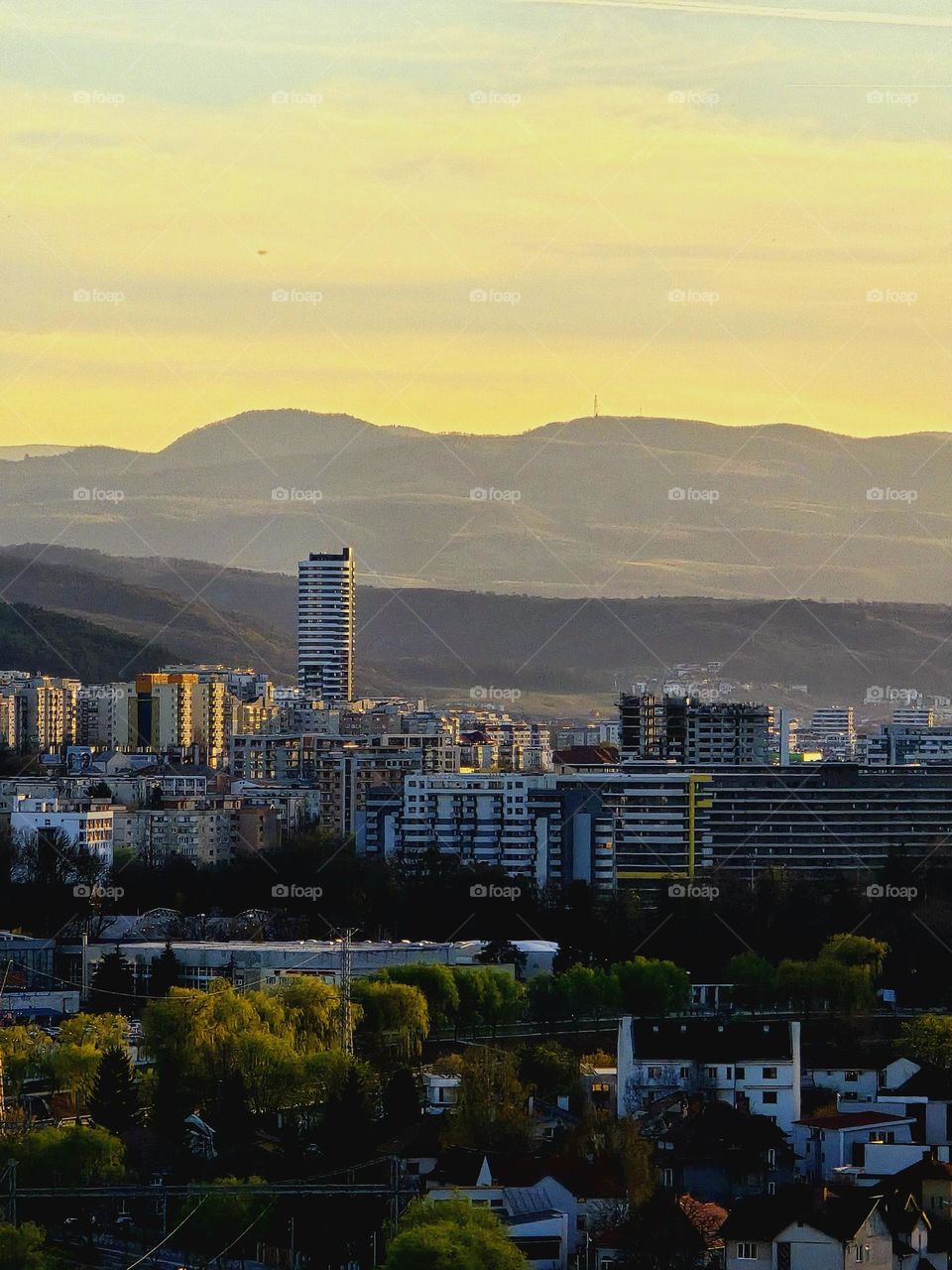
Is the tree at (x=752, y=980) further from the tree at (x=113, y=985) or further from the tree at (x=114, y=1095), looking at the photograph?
the tree at (x=114, y=1095)

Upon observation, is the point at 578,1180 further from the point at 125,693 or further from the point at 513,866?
the point at 125,693

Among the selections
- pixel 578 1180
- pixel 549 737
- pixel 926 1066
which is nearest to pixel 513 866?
pixel 926 1066

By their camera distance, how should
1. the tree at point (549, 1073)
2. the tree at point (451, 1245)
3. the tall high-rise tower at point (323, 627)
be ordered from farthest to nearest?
the tall high-rise tower at point (323, 627), the tree at point (549, 1073), the tree at point (451, 1245)

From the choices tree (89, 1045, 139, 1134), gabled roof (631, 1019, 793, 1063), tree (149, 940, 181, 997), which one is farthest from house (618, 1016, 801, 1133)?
tree (149, 940, 181, 997)

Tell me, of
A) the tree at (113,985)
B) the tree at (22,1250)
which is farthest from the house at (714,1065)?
the tree at (113,985)

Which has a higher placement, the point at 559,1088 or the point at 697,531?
the point at 697,531

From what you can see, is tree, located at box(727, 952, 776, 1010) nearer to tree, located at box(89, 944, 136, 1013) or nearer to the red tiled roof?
tree, located at box(89, 944, 136, 1013)

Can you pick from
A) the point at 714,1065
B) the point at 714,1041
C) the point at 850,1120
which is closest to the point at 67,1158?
the point at 714,1065

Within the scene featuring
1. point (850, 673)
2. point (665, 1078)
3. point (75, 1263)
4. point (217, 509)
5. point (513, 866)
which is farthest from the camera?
point (217, 509)
